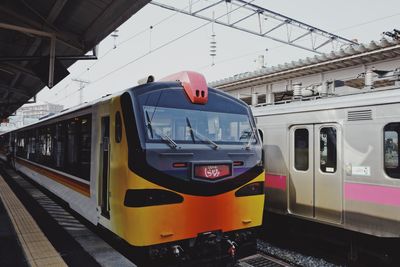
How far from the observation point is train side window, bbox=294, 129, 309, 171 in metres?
6.23

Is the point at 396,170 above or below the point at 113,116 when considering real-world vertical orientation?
below

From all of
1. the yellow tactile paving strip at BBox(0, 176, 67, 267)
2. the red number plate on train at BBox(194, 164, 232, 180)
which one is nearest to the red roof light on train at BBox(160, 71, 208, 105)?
the red number plate on train at BBox(194, 164, 232, 180)

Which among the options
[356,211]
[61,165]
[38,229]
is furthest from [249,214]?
[61,165]

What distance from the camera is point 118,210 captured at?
4191 mm

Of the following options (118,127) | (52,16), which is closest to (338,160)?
(118,127)

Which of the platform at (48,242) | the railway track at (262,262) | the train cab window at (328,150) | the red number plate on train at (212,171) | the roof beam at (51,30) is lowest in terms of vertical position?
the railway track at (262,262)

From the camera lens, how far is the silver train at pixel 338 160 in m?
4.93

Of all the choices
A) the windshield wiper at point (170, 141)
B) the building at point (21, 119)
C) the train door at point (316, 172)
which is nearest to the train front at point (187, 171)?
the windshield wiper at point (170, 141)

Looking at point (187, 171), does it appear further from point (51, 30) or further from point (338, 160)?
point (51, 30)

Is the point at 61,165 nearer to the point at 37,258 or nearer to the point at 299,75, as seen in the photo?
the point at 37,258

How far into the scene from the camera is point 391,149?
495 centimetres

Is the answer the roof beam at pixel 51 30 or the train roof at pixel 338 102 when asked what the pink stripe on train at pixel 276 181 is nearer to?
the train roof at pixel 338 102

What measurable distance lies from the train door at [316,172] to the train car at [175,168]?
138cm

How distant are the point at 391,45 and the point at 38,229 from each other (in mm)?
11356
